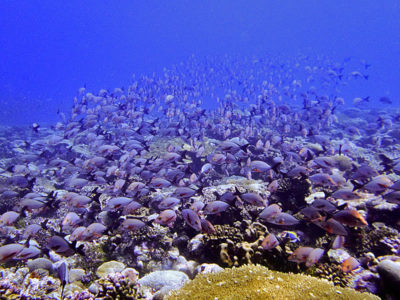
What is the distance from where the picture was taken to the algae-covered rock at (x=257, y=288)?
10.3 feet

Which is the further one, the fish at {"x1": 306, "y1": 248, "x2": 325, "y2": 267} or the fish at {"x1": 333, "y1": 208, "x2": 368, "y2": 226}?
the fish at {"x1": 333, "y1": 208, "x2": 368, "y2": 226}

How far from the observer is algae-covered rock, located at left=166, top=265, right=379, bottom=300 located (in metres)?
3.14

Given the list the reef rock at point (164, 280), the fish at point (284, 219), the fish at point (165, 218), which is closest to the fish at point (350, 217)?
the fish at point (284, 219)

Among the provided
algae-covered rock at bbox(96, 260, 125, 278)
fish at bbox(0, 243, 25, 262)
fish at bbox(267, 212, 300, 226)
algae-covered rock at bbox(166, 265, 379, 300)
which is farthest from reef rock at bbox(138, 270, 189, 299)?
fish at bbox(0, 243, 25, 262)

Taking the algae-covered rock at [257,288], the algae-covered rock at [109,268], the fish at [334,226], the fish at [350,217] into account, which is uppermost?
the fish at [350,217]

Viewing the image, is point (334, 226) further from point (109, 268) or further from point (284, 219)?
point (109, 268)

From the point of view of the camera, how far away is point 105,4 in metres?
147

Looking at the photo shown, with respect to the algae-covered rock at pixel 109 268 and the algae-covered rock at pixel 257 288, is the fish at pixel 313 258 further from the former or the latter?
the algae-covered rock at pixel 109 268

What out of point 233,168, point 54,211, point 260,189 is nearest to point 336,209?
point 260,189

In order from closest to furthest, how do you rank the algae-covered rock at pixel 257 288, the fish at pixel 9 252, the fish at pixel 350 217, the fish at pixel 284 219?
the algae-covered rock at pixel 257 288, the fish at pixel 9 252, the fish at pixel 350 217, the fish at pixel 284 219

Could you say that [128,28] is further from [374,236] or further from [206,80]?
[374,236]

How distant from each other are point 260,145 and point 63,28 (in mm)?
205936

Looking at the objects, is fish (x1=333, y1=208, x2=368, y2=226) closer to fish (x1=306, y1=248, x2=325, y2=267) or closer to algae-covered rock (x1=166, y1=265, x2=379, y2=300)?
fish (x1=306, y1=248, x2=325, y2=267)

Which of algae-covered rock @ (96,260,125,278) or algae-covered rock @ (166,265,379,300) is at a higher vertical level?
algae-covered rock @ (166,265,379,300)
